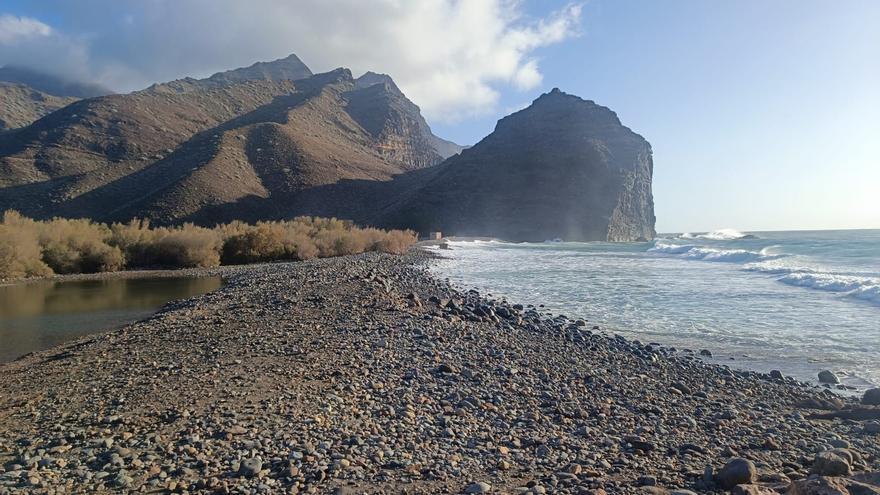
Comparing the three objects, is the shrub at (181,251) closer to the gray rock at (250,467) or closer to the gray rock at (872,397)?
the gray rock at (250,467)

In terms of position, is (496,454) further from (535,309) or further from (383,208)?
(383,208)

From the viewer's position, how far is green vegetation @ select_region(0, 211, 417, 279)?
77.4 ft

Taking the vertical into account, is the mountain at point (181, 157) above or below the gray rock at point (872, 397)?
above

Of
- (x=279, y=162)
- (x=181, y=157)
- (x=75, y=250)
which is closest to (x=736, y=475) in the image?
(x=75, y=250)

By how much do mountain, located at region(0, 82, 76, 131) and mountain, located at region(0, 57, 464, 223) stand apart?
14935 millimetres

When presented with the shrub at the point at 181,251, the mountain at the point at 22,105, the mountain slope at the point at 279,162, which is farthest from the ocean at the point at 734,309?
the mountain at the point at 22,105

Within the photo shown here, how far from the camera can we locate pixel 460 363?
287 inches

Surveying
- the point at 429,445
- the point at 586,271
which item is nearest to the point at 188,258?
the point at 586,271

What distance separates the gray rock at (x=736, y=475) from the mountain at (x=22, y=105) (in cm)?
9291

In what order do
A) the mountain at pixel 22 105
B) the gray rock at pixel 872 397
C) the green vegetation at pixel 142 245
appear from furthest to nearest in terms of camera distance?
1. the mountain at pixel 22 105
2. the green vegetation at pixel 142 245
3. the gray rock at pixel 872 397

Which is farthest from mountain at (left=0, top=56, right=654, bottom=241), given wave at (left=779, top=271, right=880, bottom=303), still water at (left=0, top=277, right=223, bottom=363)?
wave at (left=779, top=271, right=880, bottom=303)

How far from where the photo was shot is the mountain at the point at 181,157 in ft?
171

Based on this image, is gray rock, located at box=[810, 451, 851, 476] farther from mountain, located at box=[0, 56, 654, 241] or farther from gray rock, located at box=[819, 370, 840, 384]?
mountain, located at box=[0, 56, 654, 241]

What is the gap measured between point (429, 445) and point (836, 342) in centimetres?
966
